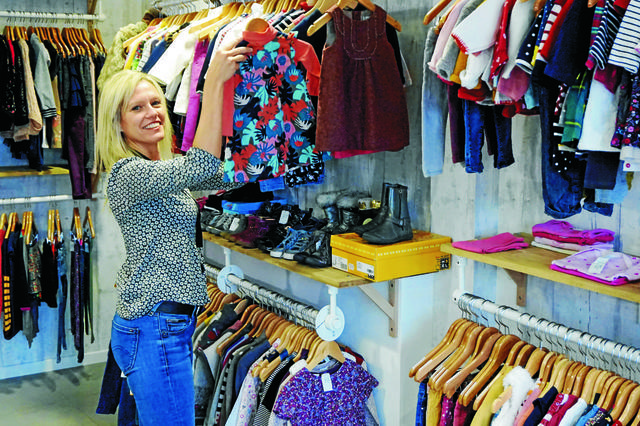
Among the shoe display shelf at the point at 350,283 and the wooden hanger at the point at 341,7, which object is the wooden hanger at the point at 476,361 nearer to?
the shoe display shelf at the point at 350,283

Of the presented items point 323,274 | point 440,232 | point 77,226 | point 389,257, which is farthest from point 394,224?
point 77,226

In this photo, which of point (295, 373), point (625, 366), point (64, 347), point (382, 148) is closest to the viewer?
point (625, 366)

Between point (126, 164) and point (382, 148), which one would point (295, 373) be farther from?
point (126, 164)

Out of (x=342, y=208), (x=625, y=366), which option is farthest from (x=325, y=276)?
(x=625, y=366)

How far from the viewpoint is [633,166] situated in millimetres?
1848

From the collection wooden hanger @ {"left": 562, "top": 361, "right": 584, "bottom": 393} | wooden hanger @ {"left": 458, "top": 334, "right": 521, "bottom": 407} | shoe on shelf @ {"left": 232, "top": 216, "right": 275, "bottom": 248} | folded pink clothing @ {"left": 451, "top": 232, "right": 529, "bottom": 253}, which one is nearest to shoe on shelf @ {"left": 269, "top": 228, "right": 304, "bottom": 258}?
shoe on shelf @ {"left": 232, "top": 216, "right": 275, "bottom": 248}

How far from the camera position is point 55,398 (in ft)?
14.7

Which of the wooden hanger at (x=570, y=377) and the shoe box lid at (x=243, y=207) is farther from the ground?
the shoe box lid at (x=243, y=207)

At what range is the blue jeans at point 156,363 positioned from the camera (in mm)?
2352

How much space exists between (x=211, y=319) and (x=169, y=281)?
135cm

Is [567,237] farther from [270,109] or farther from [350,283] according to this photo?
[270,109]

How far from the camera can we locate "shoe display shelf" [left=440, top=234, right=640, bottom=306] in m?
2.02

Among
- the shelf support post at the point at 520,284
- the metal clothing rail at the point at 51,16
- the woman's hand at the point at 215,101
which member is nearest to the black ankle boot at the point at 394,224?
the shelf support post at the point at 520,284

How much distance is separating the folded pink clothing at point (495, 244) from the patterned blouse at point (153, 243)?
95cm
